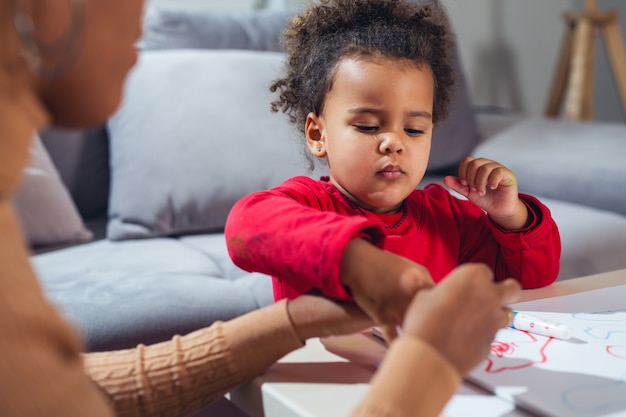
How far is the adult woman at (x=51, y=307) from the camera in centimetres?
45

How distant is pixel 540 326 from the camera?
2.75 ft

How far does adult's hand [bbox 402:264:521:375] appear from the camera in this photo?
0.58 m

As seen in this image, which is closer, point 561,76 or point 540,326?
point 540,326

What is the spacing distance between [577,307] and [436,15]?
0.49m

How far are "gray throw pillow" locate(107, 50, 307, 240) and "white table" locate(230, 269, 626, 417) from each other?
3.18ft

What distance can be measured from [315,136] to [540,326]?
0.42m

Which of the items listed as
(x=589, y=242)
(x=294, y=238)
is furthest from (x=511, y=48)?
(x=294, y=238)

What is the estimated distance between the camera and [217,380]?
74cm

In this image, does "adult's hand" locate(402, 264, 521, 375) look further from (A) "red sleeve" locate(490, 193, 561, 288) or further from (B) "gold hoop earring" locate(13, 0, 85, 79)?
(A) "red sleeve" locate(490, 193, 561, 288)

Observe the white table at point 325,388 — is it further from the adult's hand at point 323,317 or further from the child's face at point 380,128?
the child's face at point 380,128

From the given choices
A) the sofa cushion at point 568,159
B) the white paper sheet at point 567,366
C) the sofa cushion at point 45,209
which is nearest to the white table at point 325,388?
the white paper sheet at point 567,366

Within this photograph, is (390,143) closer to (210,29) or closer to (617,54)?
(210,29)

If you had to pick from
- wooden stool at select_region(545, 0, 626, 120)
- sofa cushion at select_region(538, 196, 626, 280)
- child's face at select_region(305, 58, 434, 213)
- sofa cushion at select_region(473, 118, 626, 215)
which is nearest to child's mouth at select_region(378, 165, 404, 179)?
child's face at select_region(305, 58, 434, 213)

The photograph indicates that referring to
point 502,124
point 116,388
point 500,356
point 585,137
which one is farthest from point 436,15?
point 502,124
